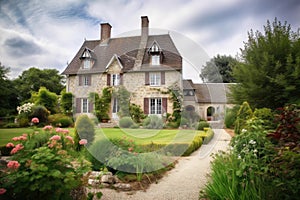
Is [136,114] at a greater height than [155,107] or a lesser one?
lesser

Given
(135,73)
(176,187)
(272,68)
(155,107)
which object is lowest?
(176,187)

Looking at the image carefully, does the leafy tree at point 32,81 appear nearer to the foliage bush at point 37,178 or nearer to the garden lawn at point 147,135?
the foliage bush at point 37,178

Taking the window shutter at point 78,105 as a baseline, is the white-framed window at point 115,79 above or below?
above

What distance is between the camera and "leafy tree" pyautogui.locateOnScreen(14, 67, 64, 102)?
3809 millimetres

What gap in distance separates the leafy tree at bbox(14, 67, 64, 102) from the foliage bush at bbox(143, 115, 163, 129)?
2.93 metres

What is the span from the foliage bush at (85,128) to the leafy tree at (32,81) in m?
1.49

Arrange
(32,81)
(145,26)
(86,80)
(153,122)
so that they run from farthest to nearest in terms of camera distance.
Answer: (32,81), (153,122), (86,80), (145,26)

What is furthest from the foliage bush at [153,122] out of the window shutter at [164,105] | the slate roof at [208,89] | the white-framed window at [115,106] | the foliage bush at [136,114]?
the slate roof at [208,89]

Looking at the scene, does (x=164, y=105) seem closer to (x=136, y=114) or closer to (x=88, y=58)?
(x=136, y=114)

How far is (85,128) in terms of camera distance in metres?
5.66

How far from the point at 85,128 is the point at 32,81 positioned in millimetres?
3362

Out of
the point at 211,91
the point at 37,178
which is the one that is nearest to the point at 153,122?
the point at 211,91

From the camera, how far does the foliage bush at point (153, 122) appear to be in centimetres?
534

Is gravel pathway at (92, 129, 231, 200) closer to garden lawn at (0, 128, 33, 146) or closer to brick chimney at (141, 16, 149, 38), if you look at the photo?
garden lawn at (0, 128, 33, 146)
